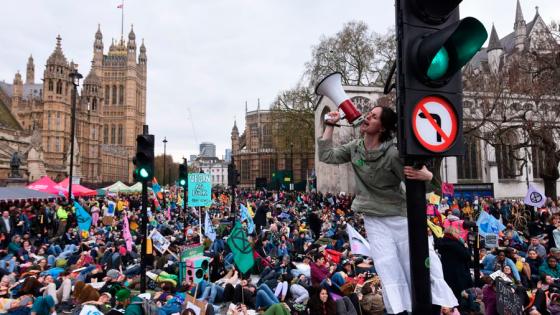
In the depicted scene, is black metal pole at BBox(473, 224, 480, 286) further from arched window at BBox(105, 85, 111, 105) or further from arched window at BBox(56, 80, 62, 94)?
arched window at BBox(105, 85, 111, 105)

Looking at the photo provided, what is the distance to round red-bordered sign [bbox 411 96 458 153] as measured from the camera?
1.90m

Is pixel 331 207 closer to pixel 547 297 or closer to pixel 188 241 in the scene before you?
pixel 188 241

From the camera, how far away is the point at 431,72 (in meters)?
1.93

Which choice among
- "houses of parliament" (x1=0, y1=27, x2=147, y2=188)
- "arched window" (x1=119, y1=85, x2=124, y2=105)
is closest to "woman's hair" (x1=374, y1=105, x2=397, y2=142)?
"houses of parliament" (x1=0, y1=27, x2=147, y2=188)

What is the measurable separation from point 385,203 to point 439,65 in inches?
38.0

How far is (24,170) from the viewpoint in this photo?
4278 cm

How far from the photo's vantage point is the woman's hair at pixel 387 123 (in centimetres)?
256

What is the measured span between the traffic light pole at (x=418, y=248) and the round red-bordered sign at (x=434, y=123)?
188 millimetres

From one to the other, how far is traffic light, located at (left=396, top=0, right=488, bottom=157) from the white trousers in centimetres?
72

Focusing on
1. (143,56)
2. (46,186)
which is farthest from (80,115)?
(46,186)

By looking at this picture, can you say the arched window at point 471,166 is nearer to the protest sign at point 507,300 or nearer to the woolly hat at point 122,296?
the protest sign at point 507,300

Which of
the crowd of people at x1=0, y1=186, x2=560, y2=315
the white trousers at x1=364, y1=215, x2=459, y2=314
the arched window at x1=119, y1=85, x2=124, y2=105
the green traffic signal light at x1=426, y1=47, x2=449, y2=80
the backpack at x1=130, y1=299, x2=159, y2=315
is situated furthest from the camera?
the arched window at x1=119, y1=85, x2=124, y2=105

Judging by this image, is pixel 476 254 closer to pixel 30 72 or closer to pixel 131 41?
pixel 30 72

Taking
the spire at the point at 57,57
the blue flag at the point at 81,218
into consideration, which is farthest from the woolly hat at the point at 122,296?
the spire at the point at 57,57
